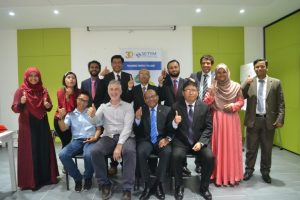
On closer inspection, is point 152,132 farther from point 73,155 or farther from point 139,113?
point 73,155

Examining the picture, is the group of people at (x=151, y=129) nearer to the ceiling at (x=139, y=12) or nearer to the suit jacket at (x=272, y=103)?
the suit jacket at (x=272, y=103)

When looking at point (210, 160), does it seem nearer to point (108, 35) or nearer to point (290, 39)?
point (290, 39)

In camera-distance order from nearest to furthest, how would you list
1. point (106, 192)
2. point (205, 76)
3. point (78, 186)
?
point (106, 192), point (78, 186), point (205, 76)

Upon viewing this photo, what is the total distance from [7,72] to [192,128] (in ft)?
16.8

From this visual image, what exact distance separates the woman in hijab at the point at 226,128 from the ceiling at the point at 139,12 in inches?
71.0

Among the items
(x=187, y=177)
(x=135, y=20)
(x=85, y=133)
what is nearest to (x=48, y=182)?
(x=85, y=133)

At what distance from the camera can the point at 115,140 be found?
10.1 ft

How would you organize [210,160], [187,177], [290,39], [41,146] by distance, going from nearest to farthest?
[210,160]
[41,146]
[187,177]
[290,39]

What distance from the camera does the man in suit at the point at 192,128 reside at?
2895 millimetres

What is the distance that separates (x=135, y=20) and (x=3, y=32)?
3.31 m

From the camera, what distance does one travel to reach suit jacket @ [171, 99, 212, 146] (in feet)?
9.84

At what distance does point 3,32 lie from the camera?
5934mm

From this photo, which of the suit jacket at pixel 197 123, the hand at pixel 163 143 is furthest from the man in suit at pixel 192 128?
the hand at pixel 163 143

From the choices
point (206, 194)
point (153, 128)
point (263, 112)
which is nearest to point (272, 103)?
point (263, 112)
